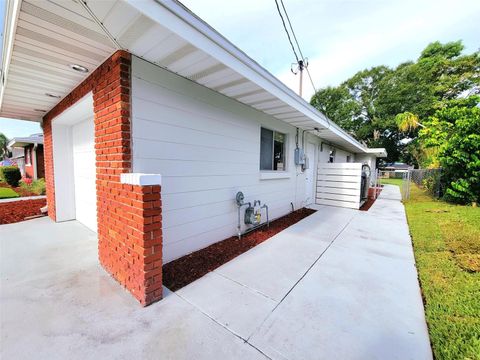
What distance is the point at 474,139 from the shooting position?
6688 millimetres

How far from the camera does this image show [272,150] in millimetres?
5535

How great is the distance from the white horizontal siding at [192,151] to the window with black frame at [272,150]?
47 centimetres

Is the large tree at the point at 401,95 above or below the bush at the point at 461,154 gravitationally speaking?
above

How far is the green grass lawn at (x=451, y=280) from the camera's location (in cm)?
171

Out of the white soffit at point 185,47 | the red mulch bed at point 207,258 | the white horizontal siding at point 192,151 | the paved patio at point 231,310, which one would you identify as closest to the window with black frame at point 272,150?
the white horizontal siding at point 192,151

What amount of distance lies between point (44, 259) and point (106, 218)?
1413 millimetres

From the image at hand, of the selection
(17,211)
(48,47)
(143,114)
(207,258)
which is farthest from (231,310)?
(17,211)

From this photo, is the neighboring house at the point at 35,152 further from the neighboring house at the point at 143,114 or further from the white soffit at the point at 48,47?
the white soffit at the point at 48,47

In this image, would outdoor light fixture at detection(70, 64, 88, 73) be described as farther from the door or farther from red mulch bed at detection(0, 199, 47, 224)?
the door

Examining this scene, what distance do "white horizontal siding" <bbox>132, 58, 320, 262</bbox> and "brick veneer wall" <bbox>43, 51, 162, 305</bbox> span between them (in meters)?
0.16

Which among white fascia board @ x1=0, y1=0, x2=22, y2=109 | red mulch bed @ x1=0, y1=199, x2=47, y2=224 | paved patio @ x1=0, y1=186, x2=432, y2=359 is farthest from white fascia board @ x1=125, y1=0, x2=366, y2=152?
red mulch bed @ x1=0, y1=199, x2=47, y2=224

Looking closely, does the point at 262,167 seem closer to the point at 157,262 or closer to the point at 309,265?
the point at 309,265

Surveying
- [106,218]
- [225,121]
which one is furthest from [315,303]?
[225,121]

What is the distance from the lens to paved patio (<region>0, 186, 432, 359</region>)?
5.31 feet
